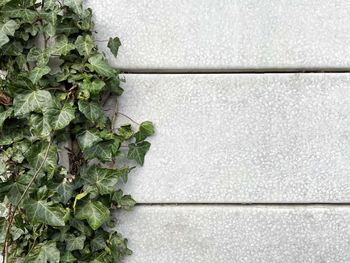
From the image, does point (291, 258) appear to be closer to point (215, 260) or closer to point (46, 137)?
point (215, 260)

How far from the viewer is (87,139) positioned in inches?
59.2

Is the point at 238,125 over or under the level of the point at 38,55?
under

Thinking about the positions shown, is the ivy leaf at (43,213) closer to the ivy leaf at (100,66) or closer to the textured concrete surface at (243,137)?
the textured concrete surface at (243,137)

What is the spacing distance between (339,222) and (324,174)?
203 mm

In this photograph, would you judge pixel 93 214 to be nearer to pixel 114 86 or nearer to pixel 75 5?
pixel 114 86

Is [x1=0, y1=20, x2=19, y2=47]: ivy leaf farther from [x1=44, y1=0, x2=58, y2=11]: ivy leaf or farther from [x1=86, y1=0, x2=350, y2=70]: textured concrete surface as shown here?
[x1=86, y1=0, x2=350, y2=70]: textured concrete surface

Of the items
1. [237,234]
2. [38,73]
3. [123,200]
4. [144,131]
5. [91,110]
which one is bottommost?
[237,234]

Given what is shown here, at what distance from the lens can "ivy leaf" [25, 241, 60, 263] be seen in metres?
1.47

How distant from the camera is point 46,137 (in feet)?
4.90

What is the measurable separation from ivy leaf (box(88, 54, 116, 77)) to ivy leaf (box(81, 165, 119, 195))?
0.35m

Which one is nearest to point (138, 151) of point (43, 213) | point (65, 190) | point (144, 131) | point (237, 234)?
point (144, 131)

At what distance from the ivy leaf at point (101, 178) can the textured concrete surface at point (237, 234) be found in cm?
19

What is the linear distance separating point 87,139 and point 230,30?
0.69 m

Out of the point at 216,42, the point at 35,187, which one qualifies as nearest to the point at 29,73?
the point at 35,187
